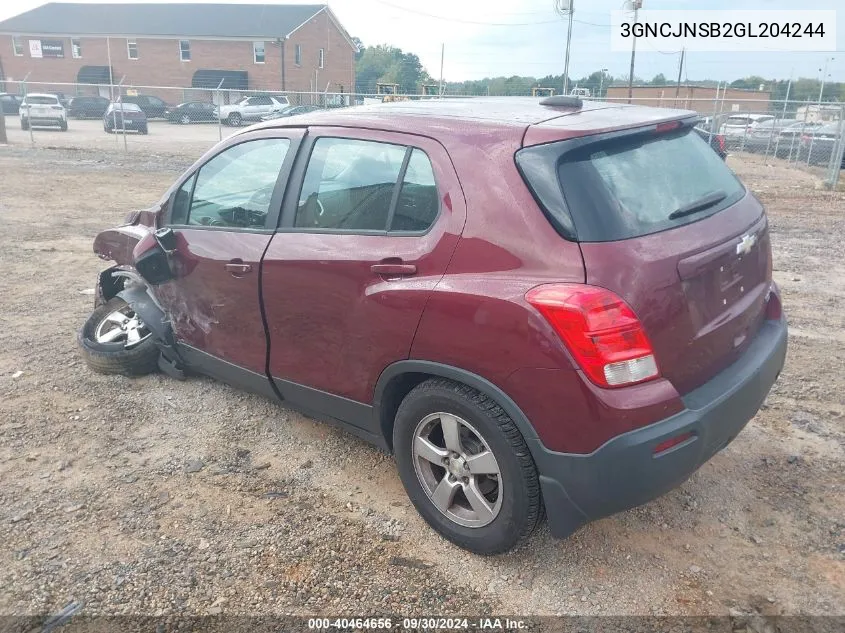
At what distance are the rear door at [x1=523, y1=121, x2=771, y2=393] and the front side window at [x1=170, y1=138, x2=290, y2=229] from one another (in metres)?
1.67

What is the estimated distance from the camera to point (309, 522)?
306 centimetres

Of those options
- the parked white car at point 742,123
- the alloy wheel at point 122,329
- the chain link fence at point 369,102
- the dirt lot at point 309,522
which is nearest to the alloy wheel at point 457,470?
the dirt lot at point 309,522

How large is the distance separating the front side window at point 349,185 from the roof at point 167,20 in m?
46.1

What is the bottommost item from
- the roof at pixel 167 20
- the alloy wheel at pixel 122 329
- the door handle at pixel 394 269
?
the alloy wheel at pixel 122 329

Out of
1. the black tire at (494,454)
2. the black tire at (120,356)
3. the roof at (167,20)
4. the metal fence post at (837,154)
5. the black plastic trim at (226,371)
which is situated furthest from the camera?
the roof at (167,20)

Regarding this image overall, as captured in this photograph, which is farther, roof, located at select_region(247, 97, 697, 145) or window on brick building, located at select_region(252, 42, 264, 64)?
window on brick building, located at select_region(252, 42, 264, 64)

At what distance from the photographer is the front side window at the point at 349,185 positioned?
9.51 ft

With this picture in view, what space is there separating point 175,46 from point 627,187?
5090 centimetres

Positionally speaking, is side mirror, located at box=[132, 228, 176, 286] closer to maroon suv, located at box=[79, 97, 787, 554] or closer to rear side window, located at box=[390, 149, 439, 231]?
maroon suv, located at box=[79, 97, 787, 554]

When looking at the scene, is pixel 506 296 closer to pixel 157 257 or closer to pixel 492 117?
pixel 492 117

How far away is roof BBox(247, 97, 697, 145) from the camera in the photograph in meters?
2.60

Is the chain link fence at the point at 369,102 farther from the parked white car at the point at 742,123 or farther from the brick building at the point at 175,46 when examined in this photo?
the brick building at the point at 175,46

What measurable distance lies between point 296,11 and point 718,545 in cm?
5278

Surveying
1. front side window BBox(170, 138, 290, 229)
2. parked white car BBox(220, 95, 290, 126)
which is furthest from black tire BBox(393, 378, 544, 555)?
parked white car BBox(220, 95, 290, 126)
